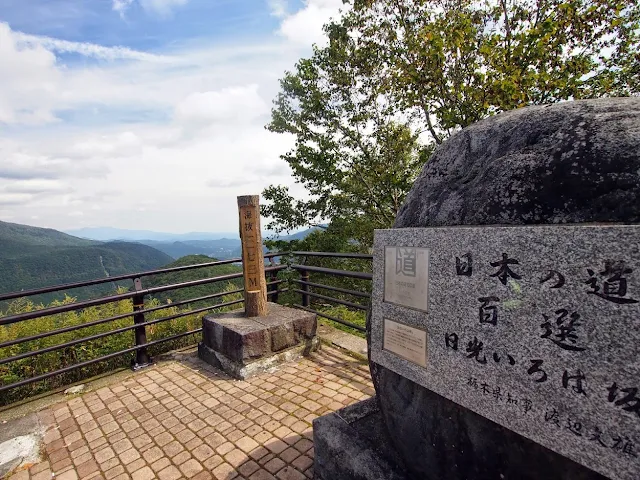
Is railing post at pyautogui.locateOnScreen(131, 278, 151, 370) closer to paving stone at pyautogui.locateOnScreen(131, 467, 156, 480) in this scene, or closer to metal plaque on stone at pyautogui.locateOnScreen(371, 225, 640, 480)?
paving stone at pyautogui.locateOnScreen(131, 467, 156, 480)

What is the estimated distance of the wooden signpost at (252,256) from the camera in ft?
16.1

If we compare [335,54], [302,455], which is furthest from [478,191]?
[335,54]

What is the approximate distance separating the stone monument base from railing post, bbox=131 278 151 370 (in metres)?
3.15

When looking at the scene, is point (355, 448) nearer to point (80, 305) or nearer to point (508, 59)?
→ point (80, 305)

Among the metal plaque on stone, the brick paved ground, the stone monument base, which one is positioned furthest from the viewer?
the brick paved ground

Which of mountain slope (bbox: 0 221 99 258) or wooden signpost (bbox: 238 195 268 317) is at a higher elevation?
wooden signpost (bbox: 238 195 268 317)

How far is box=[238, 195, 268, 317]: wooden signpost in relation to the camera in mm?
4906

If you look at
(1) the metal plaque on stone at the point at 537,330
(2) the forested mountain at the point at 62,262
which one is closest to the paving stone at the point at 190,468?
(1) the metal plaque on stone at the point at 537,330

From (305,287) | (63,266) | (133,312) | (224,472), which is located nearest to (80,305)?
(133,312)

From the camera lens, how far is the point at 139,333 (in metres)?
4.72

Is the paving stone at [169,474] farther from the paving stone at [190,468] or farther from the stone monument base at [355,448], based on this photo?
the stone monument base at [355,448]

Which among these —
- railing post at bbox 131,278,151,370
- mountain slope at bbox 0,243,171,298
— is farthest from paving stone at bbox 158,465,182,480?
mountain slope at bbox 0,243,171,298

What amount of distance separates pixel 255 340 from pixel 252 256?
1163 millimetres

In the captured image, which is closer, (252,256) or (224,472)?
(224,472)
